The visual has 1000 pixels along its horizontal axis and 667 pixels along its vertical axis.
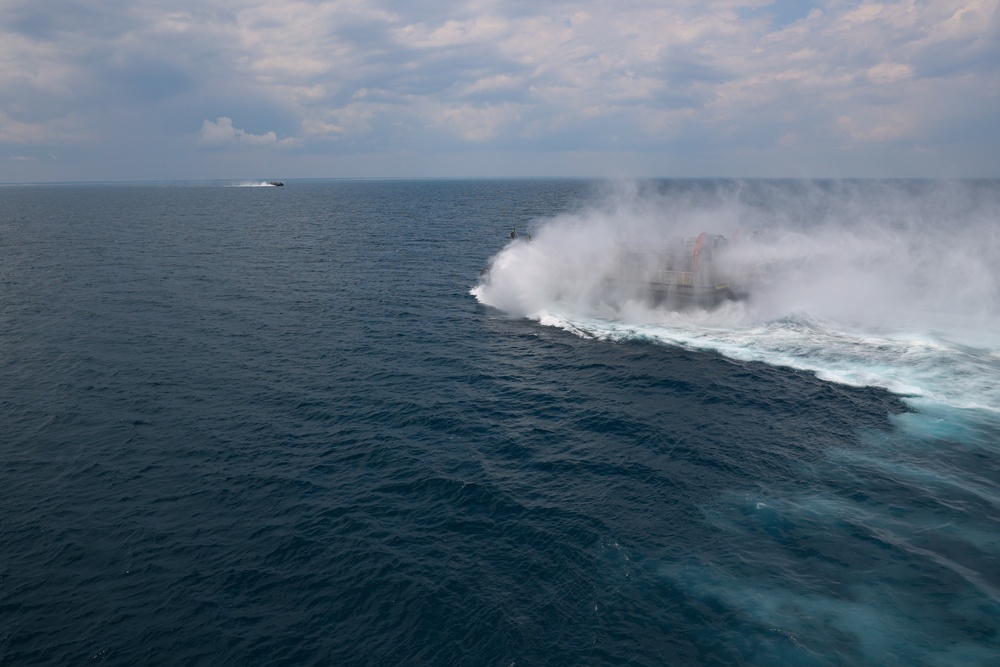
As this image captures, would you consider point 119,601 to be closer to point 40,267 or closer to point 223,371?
point 223,371

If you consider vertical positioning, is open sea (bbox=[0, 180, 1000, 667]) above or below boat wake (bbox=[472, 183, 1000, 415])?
below

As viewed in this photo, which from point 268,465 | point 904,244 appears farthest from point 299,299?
point 904,244

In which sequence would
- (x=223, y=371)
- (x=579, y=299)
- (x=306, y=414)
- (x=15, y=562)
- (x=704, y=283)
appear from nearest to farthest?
(x=15, y=562) → (x=306, y=414) → (x=223, y=371) → (x=704, y=283) → (x=579, y=299)

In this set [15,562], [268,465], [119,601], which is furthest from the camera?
[268,465]

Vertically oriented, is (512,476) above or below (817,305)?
below

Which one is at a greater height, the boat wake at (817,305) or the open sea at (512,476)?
the boat wake at (817,305)

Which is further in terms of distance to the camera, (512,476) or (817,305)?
(817,305)

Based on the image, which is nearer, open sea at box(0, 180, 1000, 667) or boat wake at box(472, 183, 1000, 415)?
open sea at box(0, 180, 1000, 667)

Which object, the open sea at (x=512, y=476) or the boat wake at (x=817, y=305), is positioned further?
the boat wake at (x=817, y=305)
